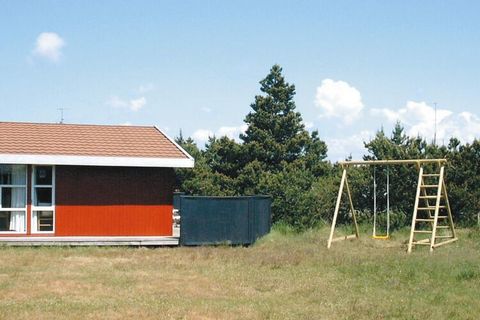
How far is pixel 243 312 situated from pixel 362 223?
13.8m

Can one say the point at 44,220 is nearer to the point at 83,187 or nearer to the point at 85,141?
the point at 83,187

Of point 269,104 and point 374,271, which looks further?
point 269,104

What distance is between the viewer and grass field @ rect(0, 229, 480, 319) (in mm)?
10008

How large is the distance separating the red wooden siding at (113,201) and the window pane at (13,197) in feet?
3.24

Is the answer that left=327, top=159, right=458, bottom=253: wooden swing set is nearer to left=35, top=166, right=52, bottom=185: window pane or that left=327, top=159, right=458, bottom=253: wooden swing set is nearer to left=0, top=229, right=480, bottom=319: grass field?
left=0, top=229, right=480, bottom=319: grass field

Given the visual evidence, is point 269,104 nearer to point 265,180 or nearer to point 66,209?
point 265,180

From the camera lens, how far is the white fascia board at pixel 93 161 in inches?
750

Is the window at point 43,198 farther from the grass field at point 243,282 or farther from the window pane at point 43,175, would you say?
the grass field at point 243,282

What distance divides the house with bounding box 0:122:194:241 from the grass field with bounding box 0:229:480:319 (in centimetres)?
175

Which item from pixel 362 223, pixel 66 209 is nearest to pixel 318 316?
pixel 66 209

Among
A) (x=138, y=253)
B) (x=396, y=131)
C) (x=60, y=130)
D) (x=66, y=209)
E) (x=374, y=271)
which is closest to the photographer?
(x=374, y=271)

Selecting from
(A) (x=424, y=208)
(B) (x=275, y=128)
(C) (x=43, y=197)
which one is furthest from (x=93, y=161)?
(B) (x=275, y=128)

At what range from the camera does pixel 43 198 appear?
1980cm

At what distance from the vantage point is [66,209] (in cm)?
1973
